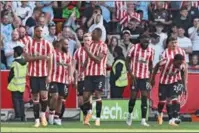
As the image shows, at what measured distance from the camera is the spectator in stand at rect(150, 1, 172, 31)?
21578mm

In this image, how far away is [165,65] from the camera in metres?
17.9

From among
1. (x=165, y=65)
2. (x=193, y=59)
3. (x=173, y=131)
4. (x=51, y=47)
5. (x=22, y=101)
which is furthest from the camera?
(x=193, y=59)

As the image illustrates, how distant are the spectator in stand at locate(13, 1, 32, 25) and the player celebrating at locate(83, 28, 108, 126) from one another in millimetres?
4504

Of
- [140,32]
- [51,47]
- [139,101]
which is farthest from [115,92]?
[51,47]

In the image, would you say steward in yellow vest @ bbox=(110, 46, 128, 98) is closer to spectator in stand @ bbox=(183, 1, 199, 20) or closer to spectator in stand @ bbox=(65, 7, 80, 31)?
spectator in stand @ bbox=(65, 7, 80, 31)

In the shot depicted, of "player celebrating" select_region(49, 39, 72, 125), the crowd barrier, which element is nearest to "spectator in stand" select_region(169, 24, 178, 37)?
the crowd barrier

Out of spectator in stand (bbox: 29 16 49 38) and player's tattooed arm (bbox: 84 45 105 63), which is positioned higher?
spectator in stand (bbox: 29 16 49 38)

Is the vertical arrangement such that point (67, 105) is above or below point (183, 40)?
below

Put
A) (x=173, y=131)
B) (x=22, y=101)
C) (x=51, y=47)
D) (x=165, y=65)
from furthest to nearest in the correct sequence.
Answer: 1. (x=22, y=101)
2. (x=165, y=65)
3. (x=51, y=47)
4. (x=173, y=131)

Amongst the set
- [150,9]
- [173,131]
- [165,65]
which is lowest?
[173,131]

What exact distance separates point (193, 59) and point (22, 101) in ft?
16.4

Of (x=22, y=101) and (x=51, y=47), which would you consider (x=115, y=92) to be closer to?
(x=22, y=101)

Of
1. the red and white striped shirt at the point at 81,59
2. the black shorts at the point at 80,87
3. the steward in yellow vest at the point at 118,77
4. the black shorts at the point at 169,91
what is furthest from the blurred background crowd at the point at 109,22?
the black shorts at the point at 169,91

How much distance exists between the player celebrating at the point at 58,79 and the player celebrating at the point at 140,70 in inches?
59.9
